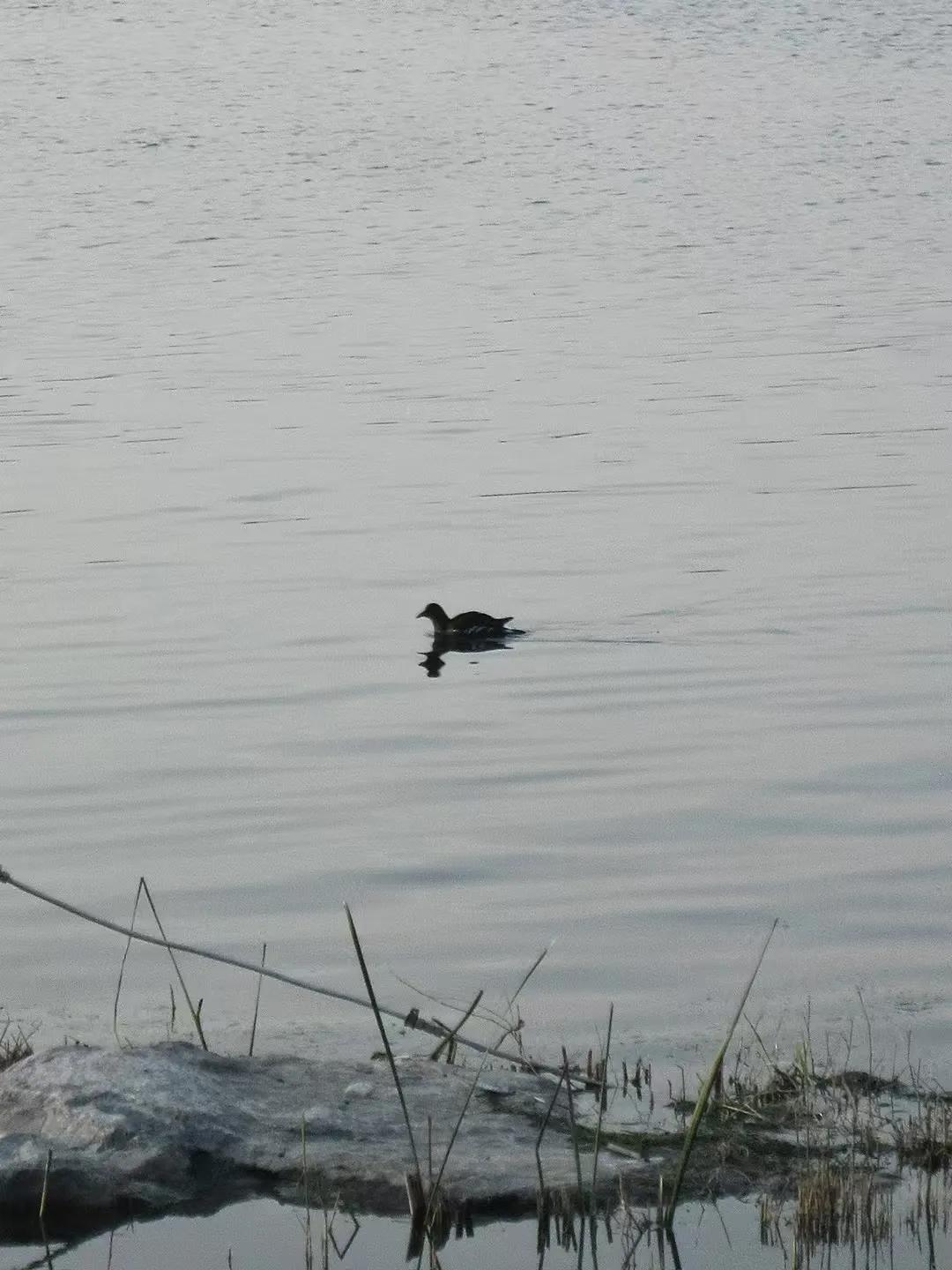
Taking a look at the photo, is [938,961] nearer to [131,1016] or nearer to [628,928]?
[628,928]

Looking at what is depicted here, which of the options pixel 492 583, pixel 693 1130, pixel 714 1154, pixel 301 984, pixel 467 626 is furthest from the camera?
pixel 492 583

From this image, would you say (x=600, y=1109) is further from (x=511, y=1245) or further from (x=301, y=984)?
(x=301, y=984)

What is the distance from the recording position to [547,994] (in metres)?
6.94

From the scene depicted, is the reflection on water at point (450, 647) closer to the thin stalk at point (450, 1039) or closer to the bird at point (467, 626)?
the bird at point (467, 626)

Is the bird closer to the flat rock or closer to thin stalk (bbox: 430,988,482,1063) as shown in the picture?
thin stalk (bbox: 430,988,482,1063)

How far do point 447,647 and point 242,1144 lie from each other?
275 inches

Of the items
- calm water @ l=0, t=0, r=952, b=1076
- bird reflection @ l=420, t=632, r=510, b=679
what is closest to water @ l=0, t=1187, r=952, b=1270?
calm water @ l=0, t=0, r=952, b=1076

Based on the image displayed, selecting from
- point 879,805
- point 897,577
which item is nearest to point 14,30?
point 897,577

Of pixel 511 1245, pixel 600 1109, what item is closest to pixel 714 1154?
pixel 600 1109

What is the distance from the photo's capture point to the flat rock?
5.15 meters

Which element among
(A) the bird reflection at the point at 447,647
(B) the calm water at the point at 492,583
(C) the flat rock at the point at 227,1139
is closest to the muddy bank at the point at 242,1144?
(C) the flat rock at the point at 227,1139

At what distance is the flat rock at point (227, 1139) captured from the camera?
203 inches

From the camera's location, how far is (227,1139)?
536cm

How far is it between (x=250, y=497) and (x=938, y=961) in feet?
35.6
